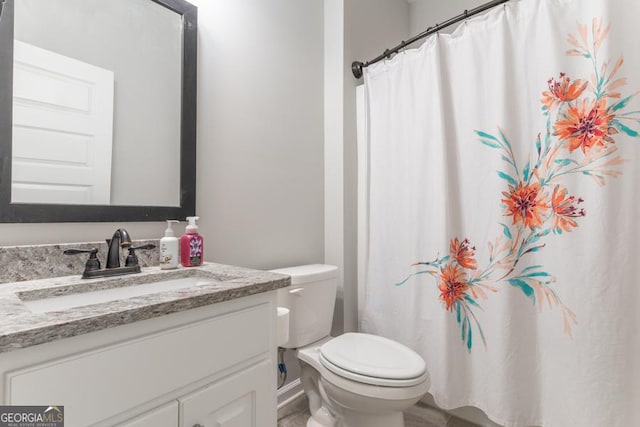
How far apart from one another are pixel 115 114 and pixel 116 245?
1.51ft

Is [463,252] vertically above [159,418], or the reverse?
[463,252]

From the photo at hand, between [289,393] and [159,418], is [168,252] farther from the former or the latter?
[289,393]

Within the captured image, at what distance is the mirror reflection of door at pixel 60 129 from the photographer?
2.90 ft

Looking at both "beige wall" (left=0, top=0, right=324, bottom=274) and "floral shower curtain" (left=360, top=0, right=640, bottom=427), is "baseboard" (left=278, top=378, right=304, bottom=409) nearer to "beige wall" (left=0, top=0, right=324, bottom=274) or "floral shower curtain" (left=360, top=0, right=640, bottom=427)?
"floral shower curtain" (left=360, top=0, right=640, bottom=427)

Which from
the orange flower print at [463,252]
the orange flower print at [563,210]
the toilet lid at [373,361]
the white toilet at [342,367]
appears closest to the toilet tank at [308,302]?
the white toilet at [342,367]

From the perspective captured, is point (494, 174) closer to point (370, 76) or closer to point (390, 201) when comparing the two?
point (390, 201)

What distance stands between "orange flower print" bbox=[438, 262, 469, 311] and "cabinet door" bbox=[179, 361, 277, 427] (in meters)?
0.91

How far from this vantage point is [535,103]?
4.08 feet

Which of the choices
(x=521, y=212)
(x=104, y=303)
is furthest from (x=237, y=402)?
(x=521, y=212)

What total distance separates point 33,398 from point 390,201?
1491 millimetres

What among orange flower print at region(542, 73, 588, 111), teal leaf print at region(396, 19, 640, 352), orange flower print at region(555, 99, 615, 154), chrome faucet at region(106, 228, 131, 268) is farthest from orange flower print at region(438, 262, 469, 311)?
chrome faucet at region(106, 228, 131, 268)

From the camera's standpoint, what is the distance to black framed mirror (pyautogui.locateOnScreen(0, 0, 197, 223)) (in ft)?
2.86

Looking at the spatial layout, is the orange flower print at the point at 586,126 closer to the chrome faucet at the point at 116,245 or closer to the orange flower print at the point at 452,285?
the orange flower print at the point at 452,285

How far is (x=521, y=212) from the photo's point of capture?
4.16 feet
